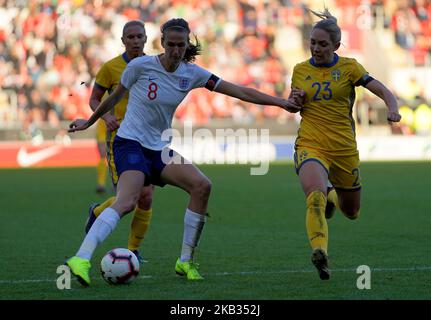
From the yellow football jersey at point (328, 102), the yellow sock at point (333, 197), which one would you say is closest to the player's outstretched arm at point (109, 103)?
the yellow football jersey at point (328, 102)

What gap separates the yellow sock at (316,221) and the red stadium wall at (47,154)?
1888 cm

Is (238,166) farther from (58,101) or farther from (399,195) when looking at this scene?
(399,195)

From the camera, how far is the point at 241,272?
781 cm

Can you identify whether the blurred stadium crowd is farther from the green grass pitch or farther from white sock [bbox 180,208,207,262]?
white sock [bbox 180,208,207,262]

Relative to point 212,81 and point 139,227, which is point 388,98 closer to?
point 212,81

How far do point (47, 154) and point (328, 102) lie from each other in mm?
18393

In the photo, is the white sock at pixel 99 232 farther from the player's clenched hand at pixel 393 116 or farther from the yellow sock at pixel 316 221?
the player's clenched hand at pixel 393 116

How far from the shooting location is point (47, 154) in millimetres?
25406

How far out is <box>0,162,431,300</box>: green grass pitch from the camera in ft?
22.3

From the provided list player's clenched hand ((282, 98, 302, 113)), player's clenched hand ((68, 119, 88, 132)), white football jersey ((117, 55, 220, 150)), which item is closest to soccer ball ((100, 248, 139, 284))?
white football jersey ((117, 55, 220, 150))

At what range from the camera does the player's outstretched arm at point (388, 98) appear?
7.30 m

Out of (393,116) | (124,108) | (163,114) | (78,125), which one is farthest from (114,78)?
(393,116)

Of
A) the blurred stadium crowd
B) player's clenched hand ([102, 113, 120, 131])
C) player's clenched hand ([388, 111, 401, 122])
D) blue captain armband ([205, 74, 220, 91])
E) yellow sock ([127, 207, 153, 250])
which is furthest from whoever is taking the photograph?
the blurred stadium crowd

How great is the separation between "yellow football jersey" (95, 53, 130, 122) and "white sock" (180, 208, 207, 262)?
1592mm
